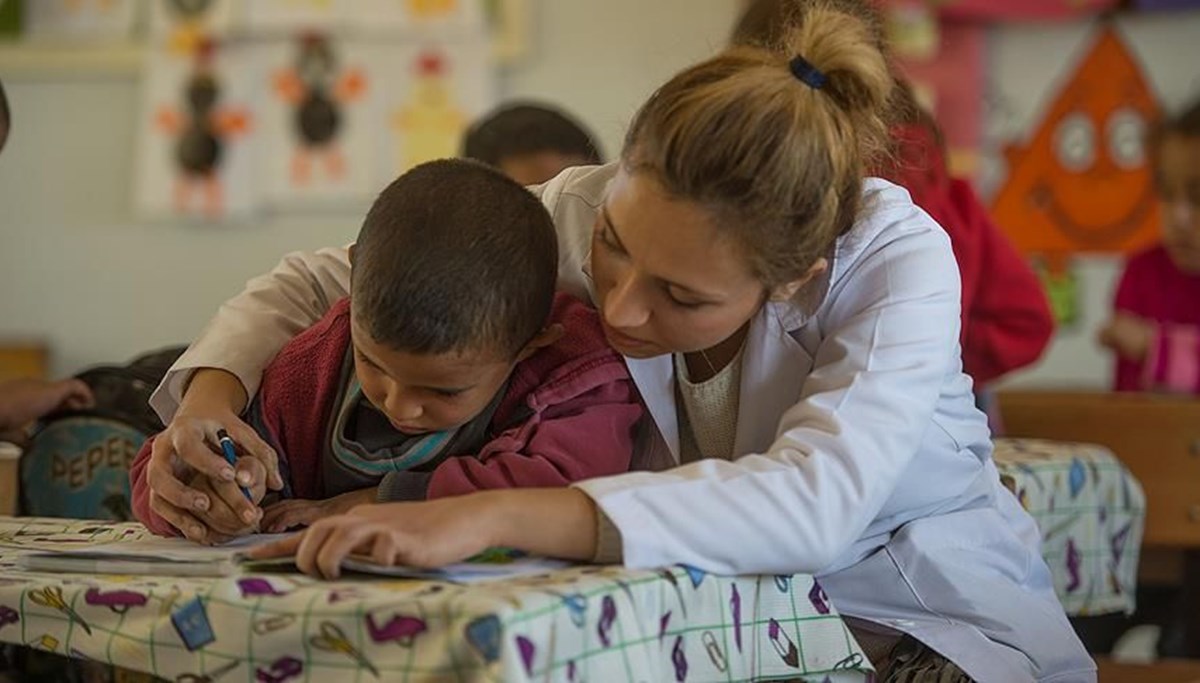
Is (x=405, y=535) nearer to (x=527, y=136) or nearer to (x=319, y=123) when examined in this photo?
(x=527, y=136)

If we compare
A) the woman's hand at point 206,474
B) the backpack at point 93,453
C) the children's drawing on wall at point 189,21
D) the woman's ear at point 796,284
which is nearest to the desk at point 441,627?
the woman's hand at point 206,474

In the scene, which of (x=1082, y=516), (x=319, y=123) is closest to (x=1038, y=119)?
(x=319, y=123)

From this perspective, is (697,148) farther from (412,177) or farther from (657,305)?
(412,177)

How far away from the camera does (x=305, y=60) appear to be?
12.5 feet

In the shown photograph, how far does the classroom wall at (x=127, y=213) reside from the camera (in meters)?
3.67

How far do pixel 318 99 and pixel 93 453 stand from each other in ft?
6.59

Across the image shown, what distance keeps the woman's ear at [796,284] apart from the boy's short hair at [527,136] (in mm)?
1226

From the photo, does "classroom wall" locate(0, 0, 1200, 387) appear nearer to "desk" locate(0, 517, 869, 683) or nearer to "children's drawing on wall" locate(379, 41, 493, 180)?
"children's drawing on wall" locate(379, 41, 493, 180)

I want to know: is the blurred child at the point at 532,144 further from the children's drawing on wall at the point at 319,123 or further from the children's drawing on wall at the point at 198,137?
the children's drawing on wall at the point at 198,137

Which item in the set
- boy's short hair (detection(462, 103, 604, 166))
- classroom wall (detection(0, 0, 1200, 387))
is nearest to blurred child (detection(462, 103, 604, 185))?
boy's short hair (detection(462, 103, 604, 166))

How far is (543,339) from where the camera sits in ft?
4.32

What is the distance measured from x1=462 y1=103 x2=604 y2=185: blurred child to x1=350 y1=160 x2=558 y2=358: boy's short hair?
124 cm

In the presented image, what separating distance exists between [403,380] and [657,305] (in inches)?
7.5

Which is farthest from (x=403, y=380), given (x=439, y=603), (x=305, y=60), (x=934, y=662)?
(x=305, y=60)
